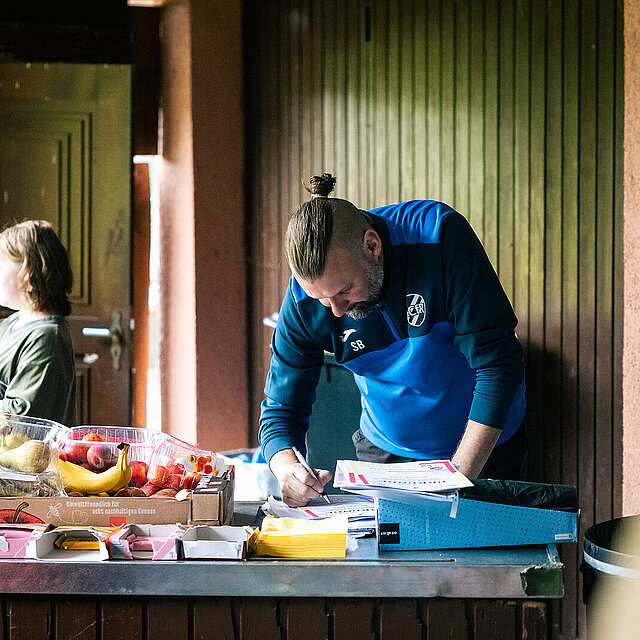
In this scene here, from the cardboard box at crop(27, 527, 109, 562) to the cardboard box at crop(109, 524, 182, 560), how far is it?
0.02m

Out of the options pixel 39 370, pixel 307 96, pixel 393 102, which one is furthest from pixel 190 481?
pixel 307 96

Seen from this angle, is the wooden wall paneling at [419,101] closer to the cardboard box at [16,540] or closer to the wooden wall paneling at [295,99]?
the wooden wall paneling at [295,99]

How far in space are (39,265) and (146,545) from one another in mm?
1351

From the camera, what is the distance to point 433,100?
11.0 ft

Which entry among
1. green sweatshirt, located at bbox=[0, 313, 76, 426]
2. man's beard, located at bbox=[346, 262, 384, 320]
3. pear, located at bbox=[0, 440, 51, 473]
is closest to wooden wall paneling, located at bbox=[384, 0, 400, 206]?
green sweatshirt, located at bbox=[0, 313, 76, 426]

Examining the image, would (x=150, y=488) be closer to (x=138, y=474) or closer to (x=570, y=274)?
(x=138, y=474)

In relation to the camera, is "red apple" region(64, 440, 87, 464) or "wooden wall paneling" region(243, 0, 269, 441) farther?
"wooden wall paneling" region(243, 0, 269, 441)

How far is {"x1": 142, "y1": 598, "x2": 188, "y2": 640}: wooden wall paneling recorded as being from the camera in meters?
1.54

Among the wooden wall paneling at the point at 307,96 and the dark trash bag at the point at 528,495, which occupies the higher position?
the wooden wall paneling at the point at 307,96

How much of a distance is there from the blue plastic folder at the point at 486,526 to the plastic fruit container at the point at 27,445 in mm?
717

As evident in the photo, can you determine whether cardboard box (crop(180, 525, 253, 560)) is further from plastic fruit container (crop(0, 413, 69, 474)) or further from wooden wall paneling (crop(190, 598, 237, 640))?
Result: plastic fruit container (crop(0, 413, 69, 474))

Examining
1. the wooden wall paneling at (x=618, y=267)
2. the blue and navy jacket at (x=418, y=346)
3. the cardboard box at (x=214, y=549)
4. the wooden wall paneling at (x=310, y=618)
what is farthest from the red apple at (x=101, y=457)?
the wooden wall paneling at (x=618, y=267)

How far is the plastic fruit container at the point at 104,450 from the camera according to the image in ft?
5.85

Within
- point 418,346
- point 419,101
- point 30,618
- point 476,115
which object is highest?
point 419,101
